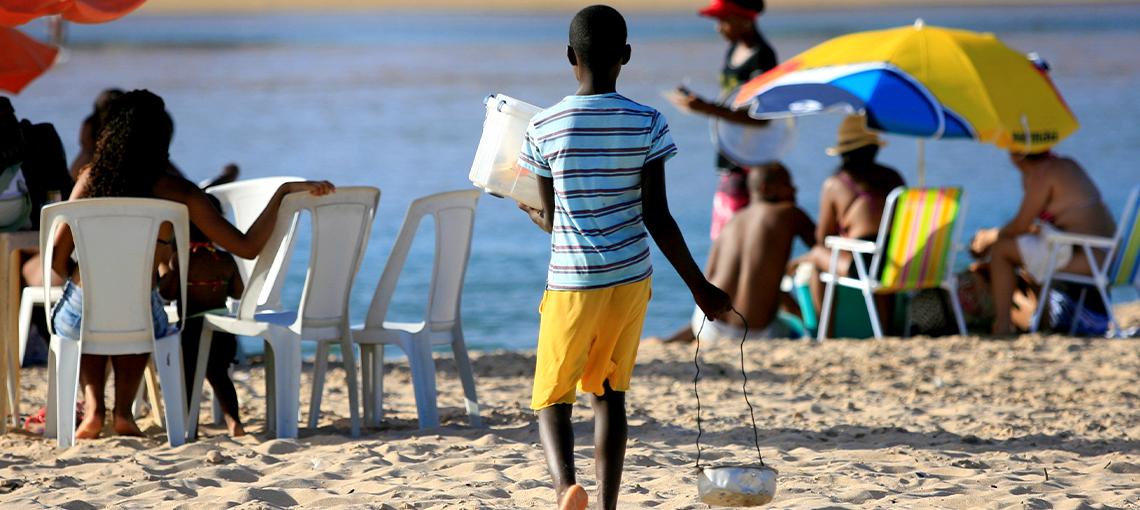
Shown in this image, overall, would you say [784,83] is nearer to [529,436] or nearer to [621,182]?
[529,436]

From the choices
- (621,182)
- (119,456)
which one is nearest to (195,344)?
(119,456)

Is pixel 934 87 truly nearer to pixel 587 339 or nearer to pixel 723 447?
pixel 723 447

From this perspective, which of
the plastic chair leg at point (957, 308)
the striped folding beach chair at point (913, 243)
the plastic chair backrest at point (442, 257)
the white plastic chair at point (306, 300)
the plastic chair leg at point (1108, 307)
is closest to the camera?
the white plastic chair at point (306, 300)

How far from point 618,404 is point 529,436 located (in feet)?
5.00

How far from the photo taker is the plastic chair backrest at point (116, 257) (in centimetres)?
462

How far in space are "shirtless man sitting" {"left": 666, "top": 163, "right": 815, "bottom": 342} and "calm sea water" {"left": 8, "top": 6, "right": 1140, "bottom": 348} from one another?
2.37 m

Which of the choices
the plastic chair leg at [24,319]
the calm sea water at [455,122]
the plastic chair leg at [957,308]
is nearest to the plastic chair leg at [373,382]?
the plastic chair leg at [24,319]

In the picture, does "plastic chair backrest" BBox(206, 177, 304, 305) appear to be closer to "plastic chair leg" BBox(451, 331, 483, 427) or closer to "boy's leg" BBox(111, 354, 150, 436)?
"boy's leg" BBox(111, 354, 150, 436)

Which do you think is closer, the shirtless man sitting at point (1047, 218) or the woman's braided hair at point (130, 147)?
the woman's braided hair at point (130, 147)

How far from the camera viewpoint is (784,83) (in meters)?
7.69

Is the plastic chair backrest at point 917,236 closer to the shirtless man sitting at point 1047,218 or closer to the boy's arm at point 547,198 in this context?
the shirtless man sitting at point 1047,218

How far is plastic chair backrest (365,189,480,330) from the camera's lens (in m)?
5.14

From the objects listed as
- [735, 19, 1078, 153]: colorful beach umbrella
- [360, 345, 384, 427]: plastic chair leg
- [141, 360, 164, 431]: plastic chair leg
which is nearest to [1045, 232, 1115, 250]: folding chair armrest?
[735, 19, 1078, 153]: colorful beach umbrella

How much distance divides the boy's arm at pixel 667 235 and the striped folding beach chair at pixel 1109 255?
14.4 ft
